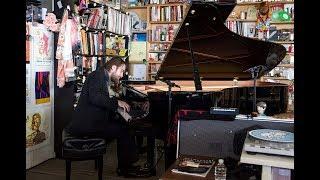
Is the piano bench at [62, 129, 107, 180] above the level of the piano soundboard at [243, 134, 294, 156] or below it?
below

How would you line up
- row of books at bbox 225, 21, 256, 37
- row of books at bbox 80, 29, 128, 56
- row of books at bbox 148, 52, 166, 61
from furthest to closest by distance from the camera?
row of books at bbox 148, 52, 166, 61 < row of books at bbox 225, 21, 256, 37 < row of books at bbox 80, 29, 128, 56

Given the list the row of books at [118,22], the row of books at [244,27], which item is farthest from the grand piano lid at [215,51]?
the row of books at [244,27]

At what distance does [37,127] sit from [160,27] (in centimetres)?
320

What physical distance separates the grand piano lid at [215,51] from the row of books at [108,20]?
152 cm

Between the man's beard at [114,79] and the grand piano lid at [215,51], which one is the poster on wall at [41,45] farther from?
the grand piano lid at [215,51]

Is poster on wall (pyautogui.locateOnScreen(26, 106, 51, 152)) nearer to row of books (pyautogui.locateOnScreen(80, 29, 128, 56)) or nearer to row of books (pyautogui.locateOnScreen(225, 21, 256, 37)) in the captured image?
row of books (pyautogui.locateOnScreen(80, 29, 128, 56))

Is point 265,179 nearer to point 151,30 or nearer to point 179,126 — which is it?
point 179,126

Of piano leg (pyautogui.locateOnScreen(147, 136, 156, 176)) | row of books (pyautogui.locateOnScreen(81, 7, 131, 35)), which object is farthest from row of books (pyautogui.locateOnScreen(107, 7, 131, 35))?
piano leg (pyautogui.locateOnScreen(147, 136, 156, 176))

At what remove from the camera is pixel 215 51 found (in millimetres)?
3617

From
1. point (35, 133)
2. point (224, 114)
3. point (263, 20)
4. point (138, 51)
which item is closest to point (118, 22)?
point (138, 51)

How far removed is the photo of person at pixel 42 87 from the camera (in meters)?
3.94

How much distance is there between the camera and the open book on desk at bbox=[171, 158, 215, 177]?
1903 millimetres
